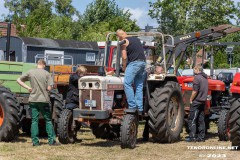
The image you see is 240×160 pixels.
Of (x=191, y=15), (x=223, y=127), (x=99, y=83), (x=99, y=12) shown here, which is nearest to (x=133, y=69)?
(x=99, y=83)

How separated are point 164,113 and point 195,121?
1295mm

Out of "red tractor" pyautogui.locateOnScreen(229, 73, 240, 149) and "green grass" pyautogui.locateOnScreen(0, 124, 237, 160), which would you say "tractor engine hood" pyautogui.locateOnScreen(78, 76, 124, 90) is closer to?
"green grass" pyautogui.locateOnScreen(0, 124, 237, 160)

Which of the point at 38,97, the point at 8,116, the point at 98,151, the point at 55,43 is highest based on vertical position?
the point at 55,43

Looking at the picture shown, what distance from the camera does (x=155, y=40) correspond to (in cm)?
1423

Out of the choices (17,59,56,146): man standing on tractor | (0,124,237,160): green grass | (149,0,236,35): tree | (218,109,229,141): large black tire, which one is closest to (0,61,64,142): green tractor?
(0,124,237,160): green grass

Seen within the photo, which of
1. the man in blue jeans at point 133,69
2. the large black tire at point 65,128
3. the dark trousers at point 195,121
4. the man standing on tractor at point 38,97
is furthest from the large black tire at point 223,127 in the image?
the man standing on tractor at point 38,97

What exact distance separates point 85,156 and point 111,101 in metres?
1.60

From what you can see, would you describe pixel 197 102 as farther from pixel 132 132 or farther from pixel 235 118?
pixel 235 118

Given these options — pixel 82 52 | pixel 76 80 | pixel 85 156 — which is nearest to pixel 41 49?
pixel 82 52

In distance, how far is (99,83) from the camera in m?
10.8

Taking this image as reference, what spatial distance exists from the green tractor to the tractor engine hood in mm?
1027

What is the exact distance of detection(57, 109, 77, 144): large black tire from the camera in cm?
1091

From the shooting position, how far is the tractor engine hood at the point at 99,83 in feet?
35.3

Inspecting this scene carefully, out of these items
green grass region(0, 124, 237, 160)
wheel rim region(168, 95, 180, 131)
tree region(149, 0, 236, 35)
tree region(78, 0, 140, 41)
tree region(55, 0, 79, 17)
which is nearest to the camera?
green grass region(0, 124, 237, 160)
